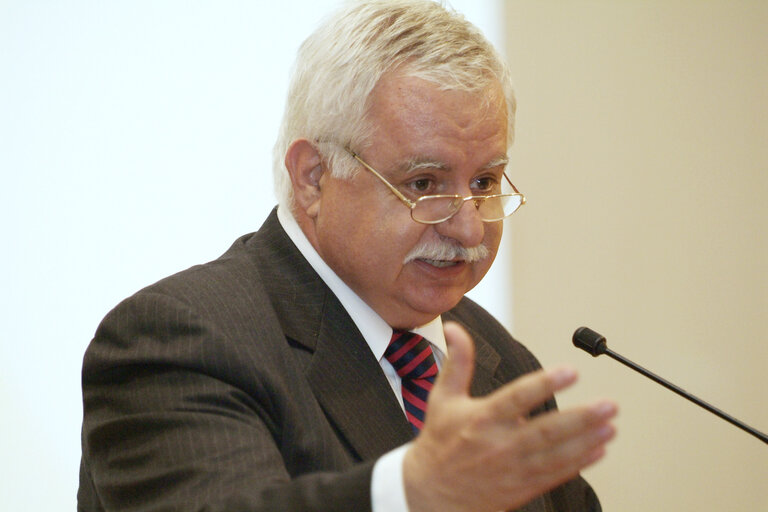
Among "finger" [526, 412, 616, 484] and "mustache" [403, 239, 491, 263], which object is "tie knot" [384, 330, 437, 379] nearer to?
"mustache" [403, 239, 491, 263]

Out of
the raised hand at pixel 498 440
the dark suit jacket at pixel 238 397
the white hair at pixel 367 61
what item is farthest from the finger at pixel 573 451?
the white hair at pixel 367 61

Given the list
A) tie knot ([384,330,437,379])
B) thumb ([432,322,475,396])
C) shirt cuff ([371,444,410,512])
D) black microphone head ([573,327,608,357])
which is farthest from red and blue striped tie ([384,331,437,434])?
thumb ([432,322,475,396])

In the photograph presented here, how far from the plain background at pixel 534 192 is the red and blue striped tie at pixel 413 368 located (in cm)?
70

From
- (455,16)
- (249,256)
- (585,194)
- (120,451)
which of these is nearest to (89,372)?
(120,451)

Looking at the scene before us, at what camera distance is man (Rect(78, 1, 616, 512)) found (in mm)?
1410

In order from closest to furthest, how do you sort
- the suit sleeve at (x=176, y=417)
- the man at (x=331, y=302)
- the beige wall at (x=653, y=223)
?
the suit sleeve at (x=176, y=417)
the man at (x=331, y=302)
the beige wall at (x=653, y=223)

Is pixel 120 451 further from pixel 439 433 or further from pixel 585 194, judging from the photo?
pixel 585 194

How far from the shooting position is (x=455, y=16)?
1.89 meters

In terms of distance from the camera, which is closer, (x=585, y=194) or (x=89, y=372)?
(x=89, y=372)

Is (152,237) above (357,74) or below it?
below

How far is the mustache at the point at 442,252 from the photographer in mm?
1779

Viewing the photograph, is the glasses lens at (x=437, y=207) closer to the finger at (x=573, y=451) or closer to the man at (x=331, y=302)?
the man at (x=331, y=302)

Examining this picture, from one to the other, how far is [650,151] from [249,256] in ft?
5.74

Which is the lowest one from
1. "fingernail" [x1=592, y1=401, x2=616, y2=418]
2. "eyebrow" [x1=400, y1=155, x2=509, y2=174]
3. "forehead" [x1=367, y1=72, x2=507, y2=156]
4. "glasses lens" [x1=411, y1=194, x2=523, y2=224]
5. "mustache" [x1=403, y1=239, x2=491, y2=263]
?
"mustache" [x1=403, y1=239, x2=491, y2=263]
